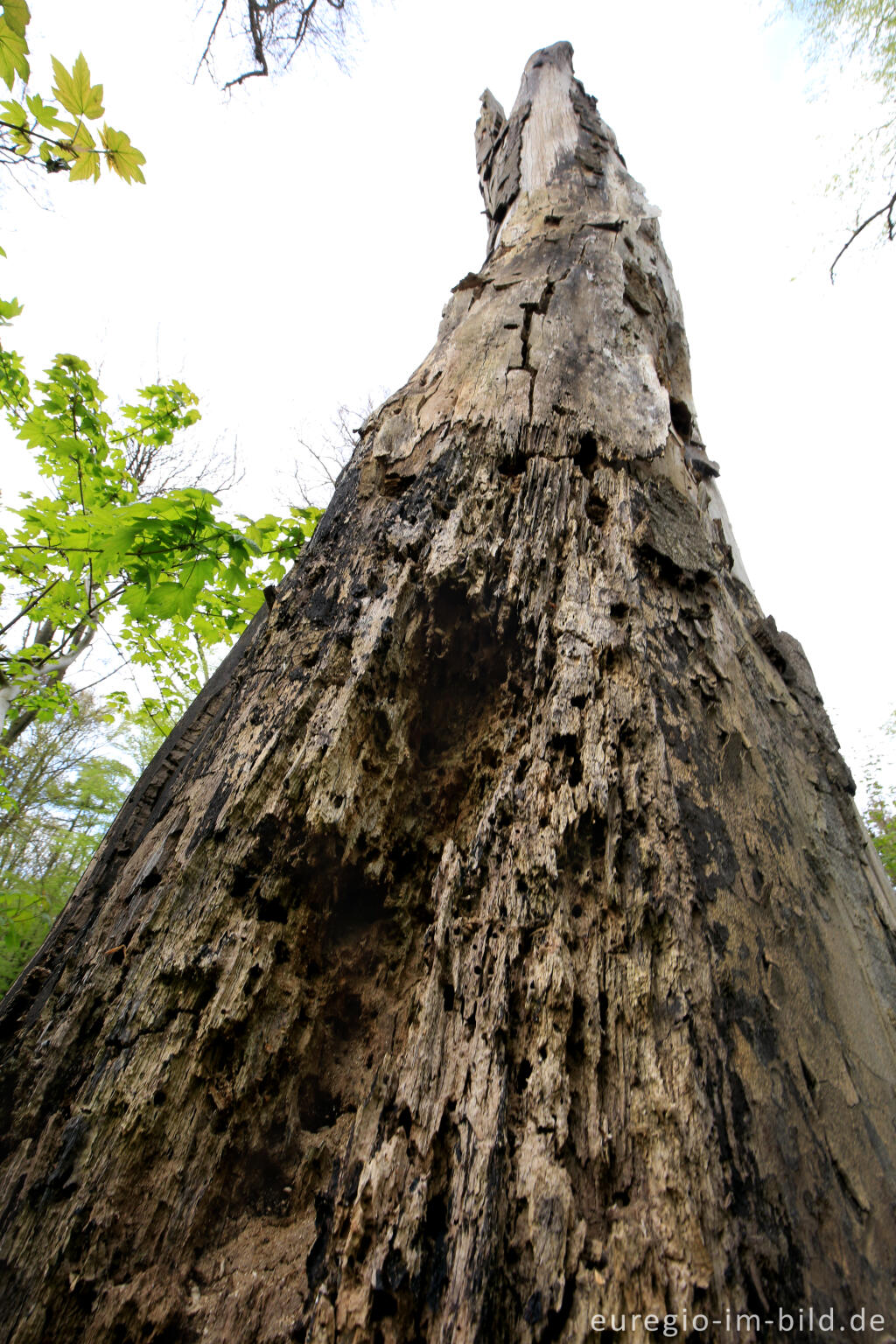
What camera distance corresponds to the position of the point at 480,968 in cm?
126

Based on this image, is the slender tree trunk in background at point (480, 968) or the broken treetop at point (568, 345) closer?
the slender tree trunk in background at point (480, 968)

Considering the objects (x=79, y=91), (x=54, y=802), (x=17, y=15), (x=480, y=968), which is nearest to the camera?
(x=480, y=968)

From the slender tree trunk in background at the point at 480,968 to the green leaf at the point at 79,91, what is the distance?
1.57m

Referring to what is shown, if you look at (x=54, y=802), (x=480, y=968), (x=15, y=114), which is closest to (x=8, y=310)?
(x=15, y=114)

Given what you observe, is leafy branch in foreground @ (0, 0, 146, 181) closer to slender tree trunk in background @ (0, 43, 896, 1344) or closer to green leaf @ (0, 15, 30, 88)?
green leaf @ (0, 15, 30, 88)

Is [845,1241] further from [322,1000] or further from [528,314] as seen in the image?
[528,314]

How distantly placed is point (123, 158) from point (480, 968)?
9.41 feet

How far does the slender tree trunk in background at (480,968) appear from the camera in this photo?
3.20ft

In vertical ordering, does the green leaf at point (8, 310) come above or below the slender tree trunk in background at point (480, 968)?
above

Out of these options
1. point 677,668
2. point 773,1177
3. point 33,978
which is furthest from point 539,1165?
point 33,978

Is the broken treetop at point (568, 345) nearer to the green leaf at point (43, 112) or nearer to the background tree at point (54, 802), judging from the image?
the green leaf at point (43, 112)

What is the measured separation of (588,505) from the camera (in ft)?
6.46

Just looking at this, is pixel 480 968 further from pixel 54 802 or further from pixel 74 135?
pixel 54 802

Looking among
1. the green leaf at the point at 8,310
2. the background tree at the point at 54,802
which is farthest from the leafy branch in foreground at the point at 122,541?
the background tree at the point at 54,802
